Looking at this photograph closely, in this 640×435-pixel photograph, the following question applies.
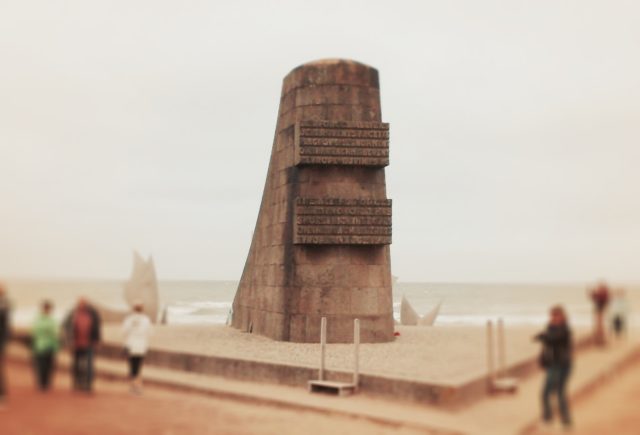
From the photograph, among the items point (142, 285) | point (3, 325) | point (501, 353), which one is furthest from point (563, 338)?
point (3, 325)

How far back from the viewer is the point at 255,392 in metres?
9.75

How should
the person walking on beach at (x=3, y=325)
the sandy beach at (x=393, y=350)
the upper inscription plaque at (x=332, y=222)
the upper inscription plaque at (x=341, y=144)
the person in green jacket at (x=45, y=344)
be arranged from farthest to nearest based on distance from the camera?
the upper inscription plaque at (x=341, y=144)
the upper inscription plaque at (x=332, y=222)
the sandy beach at (x=393, y=350)
the person in green jacket at (x=45, y=344)
the person walking on beach at (x=3, y=325)

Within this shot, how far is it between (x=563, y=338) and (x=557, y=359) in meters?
0.08

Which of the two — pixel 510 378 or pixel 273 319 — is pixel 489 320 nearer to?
pixel 510 378

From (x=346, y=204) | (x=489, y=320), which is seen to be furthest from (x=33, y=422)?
(x=346, y=204)

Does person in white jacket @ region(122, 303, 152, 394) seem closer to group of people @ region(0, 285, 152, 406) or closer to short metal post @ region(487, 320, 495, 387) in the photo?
group of people @ region(0, 285, 152, 406)

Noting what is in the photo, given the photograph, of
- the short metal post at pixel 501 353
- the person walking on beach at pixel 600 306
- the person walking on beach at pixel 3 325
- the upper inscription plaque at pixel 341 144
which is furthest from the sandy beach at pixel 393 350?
the upper inscription plaque at pixel 341 144

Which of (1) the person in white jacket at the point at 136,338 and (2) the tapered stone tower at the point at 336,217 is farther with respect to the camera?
(2) the tapered stone tower at the point at 336,217

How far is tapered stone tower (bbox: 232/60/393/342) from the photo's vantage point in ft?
46.3

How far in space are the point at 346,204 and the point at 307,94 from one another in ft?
9.40

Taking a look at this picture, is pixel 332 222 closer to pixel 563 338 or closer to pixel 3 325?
pixel 563 338

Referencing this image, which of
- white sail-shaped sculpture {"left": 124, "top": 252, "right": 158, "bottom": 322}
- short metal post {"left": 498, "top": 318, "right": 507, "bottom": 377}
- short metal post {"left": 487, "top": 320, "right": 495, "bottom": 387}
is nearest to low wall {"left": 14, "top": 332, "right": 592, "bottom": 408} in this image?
short metal post {"left": 487, "top": 320, "right": 495, "bottom": 387}

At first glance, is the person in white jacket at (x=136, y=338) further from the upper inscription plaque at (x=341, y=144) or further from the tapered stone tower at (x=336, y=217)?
the upper inscription plaque at (x=341, y=144)

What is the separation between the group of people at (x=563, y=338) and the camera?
91.1 inches
